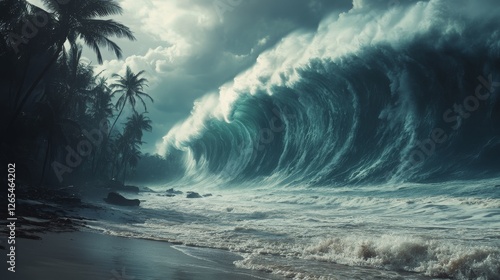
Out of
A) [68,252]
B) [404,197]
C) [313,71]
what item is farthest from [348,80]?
[68,252]

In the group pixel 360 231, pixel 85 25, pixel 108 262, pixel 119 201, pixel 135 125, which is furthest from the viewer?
pixel 135 125

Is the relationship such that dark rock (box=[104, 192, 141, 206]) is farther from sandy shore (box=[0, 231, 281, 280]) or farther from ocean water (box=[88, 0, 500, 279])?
sandy shore (box=[0, 231, 281, 280])

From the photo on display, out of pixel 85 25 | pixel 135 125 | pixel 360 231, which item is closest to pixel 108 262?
pixel 360 231

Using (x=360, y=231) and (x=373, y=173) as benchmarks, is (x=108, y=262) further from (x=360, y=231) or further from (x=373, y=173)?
(x=373, y=173)

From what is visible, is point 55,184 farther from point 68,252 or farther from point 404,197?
point 68,252

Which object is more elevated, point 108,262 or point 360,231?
point 360,231

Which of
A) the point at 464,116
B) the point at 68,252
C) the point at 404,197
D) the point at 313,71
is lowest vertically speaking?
the point at 68,252
